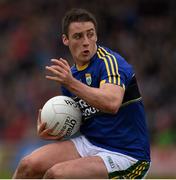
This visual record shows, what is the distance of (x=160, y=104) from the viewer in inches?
656

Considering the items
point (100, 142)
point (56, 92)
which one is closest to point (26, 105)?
point (56, 92)

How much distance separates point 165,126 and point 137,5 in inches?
161

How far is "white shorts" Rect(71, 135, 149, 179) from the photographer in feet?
25.4

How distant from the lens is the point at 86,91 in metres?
7.15

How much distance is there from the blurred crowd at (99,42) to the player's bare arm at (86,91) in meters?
9.01

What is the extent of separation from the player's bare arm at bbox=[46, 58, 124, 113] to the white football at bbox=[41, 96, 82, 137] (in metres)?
0.73

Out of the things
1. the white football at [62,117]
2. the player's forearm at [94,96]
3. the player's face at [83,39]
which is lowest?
the white football at [62,117]

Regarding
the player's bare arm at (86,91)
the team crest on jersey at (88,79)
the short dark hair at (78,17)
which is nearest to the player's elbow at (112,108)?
the player's bare arm at (86,91)

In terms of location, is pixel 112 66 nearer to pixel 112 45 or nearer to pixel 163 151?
pixel 163 151

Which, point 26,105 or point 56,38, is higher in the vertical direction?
point 56,38

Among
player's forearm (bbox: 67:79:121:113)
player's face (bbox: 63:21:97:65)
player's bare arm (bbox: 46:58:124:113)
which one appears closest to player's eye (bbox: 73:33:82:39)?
player's face (bbox: 63:21:97:65)

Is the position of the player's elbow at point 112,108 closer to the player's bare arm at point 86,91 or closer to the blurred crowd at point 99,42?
the player's bare arm at point 86,91

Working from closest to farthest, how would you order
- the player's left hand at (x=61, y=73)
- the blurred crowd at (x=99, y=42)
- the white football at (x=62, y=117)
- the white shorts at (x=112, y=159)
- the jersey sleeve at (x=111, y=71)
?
1. the player's left hand at (x=61, y=73)
2. the jersey sleeve at (x=111, y=71)
3. the white shorts at (x=112, y=159)
4. the white football at (x=62, y=117)
5. the blurred crowd at (x=99, y=42)

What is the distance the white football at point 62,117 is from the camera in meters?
7.86
